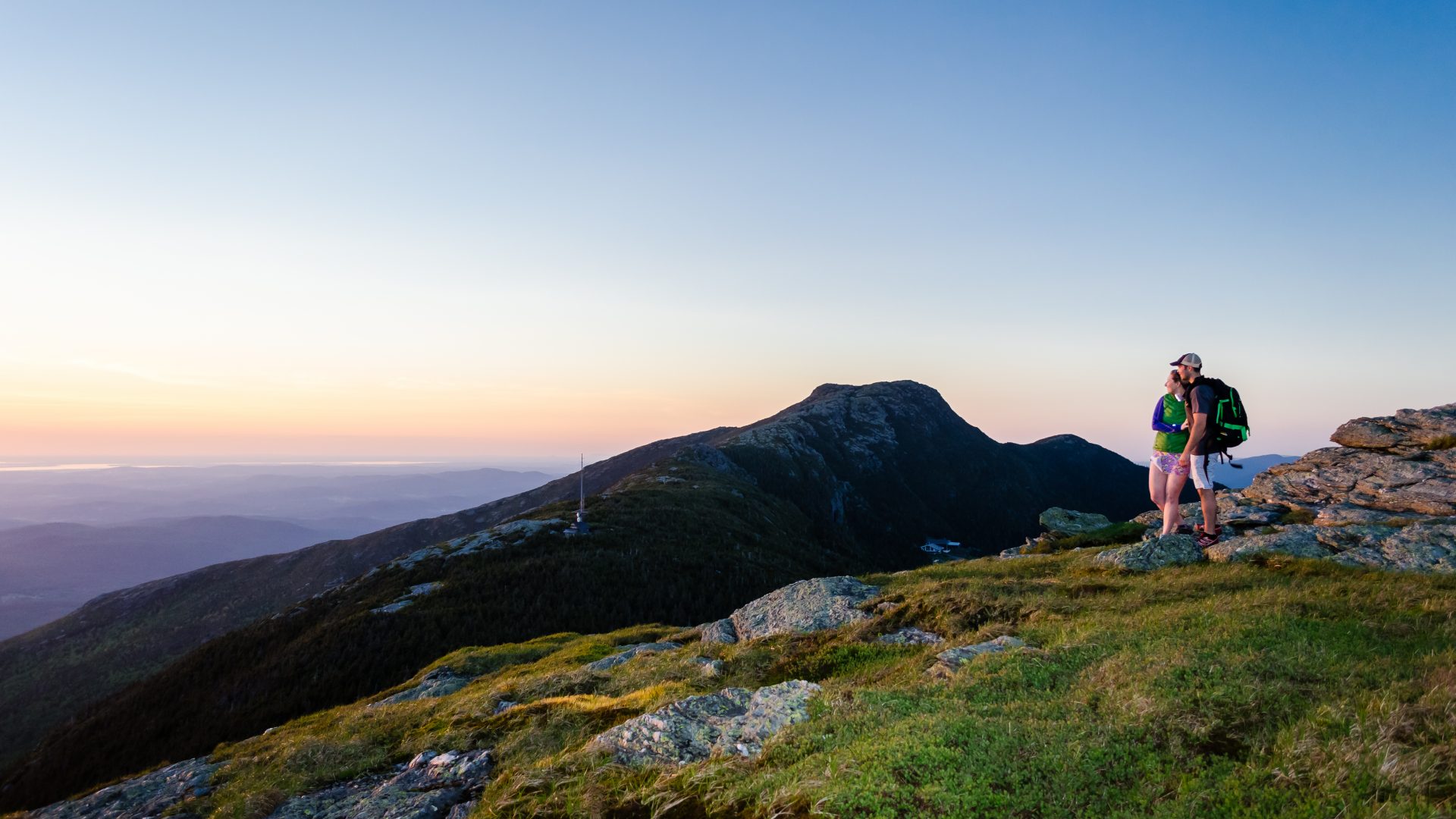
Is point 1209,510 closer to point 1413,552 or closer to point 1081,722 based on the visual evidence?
point 1413,552

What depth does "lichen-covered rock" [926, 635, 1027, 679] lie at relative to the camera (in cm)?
1085

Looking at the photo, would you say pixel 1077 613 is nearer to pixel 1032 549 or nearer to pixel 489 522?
pixel 1032 549

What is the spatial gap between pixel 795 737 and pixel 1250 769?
513cm

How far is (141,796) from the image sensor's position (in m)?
16.7

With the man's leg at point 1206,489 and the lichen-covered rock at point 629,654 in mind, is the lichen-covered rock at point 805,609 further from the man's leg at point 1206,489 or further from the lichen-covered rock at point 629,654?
the man's leg at point 1206,489

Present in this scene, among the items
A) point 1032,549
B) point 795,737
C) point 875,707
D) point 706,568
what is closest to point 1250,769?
point 875,707

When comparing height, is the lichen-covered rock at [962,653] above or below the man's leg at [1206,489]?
below

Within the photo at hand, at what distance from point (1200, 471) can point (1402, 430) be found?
18.6 m

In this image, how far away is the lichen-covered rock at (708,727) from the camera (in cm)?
873

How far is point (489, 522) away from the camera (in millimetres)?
177125

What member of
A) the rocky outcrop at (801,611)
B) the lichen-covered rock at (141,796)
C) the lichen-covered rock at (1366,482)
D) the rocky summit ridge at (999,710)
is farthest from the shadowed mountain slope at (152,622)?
the lichen-covered rock at (1366,482)

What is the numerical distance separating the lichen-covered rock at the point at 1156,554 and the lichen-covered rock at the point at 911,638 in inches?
285

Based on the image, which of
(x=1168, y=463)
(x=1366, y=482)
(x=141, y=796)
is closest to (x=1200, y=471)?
(x=1168, y=463)

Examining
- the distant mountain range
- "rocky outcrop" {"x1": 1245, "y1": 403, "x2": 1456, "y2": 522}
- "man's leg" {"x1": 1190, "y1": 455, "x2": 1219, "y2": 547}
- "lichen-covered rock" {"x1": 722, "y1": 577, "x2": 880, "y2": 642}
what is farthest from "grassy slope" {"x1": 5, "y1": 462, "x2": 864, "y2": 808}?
"man's leg" {"x1": 1190, "y1": 455, "x2": 1219, "y2": 547}
